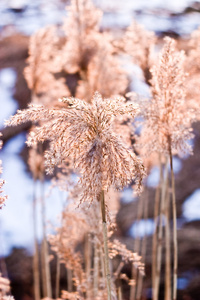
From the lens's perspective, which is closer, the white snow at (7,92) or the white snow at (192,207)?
the white snow at (192,207)

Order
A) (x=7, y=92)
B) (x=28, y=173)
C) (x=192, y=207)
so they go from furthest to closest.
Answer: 1. (x=7, y=92)
2. (x=28, y=173)
3. (x=192, y=207)

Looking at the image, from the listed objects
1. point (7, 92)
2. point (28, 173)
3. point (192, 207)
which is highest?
point (7, 92)

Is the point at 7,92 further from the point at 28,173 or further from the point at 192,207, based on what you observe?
the point at 192,207

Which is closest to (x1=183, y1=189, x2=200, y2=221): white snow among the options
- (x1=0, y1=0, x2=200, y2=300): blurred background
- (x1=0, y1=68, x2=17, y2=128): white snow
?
(x1=0, y1=0, x2=200, y2=300): blurred background

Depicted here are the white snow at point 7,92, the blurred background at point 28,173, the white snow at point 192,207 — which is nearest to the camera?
the blurred background at point 28,173

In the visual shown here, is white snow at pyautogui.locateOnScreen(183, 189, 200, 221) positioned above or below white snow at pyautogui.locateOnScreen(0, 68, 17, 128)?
below

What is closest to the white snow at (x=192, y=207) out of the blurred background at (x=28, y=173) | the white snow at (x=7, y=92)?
the blurred background at (x=28, y=173)

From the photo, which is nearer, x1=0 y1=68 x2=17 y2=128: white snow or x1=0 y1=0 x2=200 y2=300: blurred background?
x1=0 y1=0 x2=200 y2=300: blurred background

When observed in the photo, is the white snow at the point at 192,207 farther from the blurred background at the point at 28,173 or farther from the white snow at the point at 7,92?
the white snow at the point at 7,92

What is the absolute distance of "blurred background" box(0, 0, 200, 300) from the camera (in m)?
4.27

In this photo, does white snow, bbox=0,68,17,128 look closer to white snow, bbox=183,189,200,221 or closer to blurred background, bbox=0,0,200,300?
blurred background, bbox=0,0,200,300

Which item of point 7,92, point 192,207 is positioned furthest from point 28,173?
point 192,207

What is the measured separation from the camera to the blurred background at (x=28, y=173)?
14.0 ft

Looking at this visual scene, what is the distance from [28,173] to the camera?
15.5 ft
